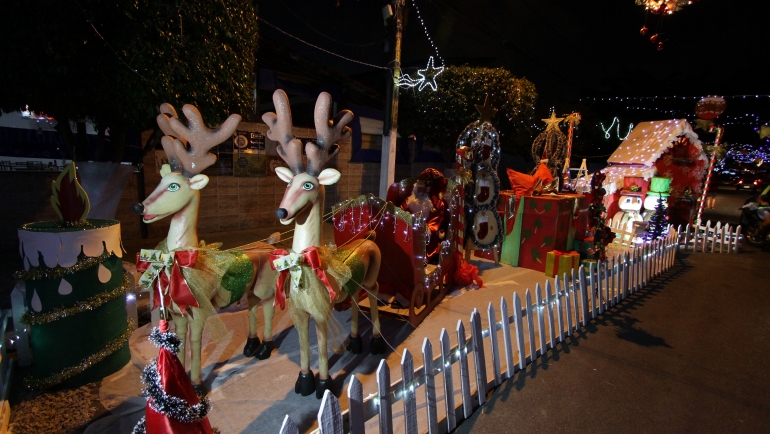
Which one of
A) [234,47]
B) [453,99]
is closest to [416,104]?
[453,99]

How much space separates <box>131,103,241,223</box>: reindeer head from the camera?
2.96 meters

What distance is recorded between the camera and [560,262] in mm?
6879

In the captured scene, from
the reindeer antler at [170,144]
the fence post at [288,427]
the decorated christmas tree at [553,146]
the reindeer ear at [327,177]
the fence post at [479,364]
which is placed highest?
the decorated christmas tree at [553,146]

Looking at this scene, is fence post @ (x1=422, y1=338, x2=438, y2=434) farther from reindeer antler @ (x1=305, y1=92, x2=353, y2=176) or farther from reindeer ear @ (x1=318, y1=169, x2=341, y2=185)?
reindeer antler @ (x1=305, y1=92, x2=353, y2=176)

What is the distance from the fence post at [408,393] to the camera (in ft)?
8.50

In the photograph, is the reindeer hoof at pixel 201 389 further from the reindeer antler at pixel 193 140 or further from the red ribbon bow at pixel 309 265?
the reindeer antler at pixel 193 140

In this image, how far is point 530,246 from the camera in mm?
7590

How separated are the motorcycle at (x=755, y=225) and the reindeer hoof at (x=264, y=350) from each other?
42.5 feet

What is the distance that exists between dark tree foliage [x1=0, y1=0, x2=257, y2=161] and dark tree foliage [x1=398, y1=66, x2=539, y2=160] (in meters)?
9.88

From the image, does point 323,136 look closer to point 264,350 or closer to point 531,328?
point 264,350

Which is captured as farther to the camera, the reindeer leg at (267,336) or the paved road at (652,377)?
the reindeer leg at (267,336)

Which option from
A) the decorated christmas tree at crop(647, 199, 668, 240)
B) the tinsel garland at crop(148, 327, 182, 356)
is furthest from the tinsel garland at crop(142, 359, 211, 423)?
the decorated christmas tree at crop(647, 199, 668, 240)

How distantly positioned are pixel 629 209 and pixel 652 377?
8.63 metres

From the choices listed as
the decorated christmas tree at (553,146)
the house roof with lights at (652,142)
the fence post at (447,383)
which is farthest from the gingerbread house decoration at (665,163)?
the fence post at (447,383)
